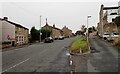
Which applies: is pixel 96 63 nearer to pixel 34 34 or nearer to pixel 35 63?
pixel 35 63

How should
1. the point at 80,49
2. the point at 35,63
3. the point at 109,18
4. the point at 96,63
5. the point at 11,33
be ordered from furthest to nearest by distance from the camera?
the point at 109,18 → the point at 11,33 → the point at 80,49 → the point at 35,63 → the point at 96,63

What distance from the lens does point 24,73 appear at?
12.8 metres

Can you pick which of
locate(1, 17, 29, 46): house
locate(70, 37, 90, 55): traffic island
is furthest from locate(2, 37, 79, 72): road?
locate(1, 17, 29, 46): house

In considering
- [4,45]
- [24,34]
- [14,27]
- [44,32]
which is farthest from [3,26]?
[44,32]

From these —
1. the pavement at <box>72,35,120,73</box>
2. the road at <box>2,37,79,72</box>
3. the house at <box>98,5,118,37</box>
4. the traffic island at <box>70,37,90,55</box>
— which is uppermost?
the house at <box>98,5,118,37</box>

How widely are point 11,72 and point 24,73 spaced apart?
2.84 feet

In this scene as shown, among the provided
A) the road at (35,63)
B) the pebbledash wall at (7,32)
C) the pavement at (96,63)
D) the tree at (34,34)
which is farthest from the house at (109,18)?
the pavement at (96,63)

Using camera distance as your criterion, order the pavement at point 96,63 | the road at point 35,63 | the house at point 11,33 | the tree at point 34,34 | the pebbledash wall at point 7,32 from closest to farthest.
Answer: the pavement at point 96,63, the road at point 35,63, the pebbledash wall at point 7,32, the house at point 11,33, the tree at point 34,34

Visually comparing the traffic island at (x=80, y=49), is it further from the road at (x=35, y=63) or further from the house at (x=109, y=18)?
the house at (x=109, y=18)

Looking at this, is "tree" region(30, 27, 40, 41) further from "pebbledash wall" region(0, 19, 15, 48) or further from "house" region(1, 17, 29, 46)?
"pebbledash wall" region(0, 19, 15, 48)

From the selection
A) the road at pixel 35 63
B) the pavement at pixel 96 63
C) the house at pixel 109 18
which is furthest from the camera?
the house at pixel 109 18

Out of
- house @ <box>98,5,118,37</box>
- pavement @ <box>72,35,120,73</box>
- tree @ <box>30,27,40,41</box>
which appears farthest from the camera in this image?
house @ <box>98,5,118,37</box>

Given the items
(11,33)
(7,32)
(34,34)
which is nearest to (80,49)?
(7,32)

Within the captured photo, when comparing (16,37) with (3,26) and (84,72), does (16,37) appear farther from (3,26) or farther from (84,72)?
(84,72)
